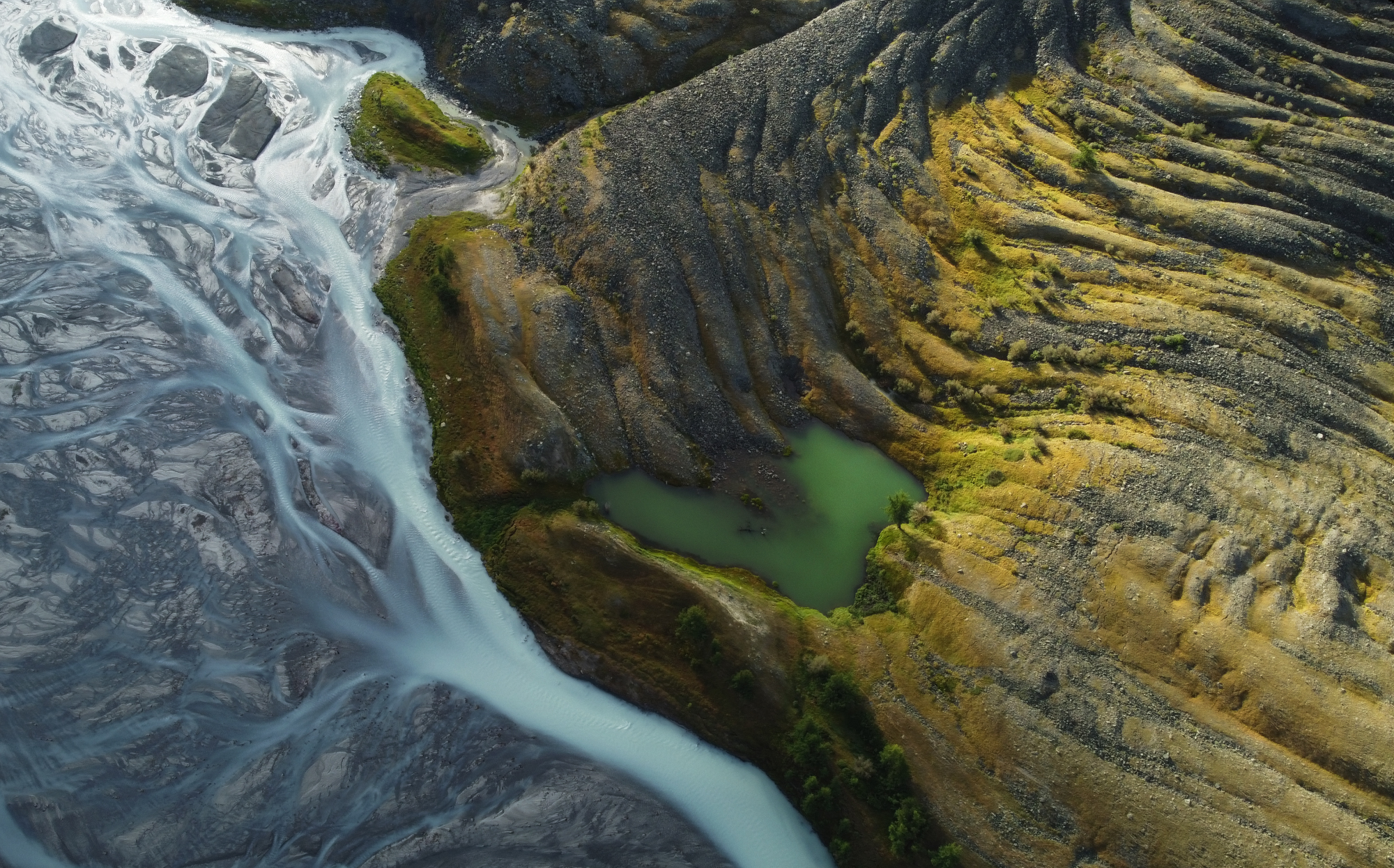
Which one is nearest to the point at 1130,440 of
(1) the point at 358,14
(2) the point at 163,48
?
(1) the point at 358,14

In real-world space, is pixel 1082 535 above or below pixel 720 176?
below

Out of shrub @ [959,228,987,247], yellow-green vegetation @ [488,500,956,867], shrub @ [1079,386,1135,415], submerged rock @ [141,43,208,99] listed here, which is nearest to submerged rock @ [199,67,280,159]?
submerged rock @ [141,43,208,99]

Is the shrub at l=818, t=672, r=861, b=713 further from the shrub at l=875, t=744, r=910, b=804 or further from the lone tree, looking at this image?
the lone tree

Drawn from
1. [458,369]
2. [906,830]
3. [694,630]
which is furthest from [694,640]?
[458,369]

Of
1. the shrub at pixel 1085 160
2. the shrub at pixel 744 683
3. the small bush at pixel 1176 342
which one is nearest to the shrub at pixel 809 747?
the shrub at pixel 744 683

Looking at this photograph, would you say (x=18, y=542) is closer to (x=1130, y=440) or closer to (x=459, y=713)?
(x=459, y=713)
